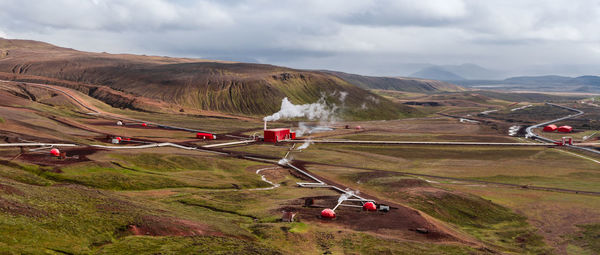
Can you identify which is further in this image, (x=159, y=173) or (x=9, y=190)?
(x=159, y=173)

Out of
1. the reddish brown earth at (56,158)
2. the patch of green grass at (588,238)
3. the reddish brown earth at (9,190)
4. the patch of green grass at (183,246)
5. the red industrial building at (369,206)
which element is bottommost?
the patch of green grass at (588,238)

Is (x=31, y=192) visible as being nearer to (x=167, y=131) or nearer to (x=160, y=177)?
(x=160, y=177)

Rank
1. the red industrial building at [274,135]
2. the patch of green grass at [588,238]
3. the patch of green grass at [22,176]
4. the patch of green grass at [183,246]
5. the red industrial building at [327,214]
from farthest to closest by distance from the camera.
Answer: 1. the red industrial building at [274,135]
2. the patch of green grass at [22,176]
3. the red industrial building at [327,214]
4. the patch of green grass at [588,238]
5. the patch of green grass at [183,246]

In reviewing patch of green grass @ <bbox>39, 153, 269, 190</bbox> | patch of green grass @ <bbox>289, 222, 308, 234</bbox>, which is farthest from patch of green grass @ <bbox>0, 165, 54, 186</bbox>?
patch of green grass @ <bbox>289, 222, 308, 234</bbox>

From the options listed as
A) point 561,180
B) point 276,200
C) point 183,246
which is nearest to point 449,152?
point 561,180

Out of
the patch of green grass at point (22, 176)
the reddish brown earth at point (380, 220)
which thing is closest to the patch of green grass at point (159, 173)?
the patch of green grass at point (22, 176)

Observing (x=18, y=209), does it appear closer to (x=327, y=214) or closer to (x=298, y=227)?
(x=298, y=227)

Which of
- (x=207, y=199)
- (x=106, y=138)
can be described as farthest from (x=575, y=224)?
(x=106, y=138)

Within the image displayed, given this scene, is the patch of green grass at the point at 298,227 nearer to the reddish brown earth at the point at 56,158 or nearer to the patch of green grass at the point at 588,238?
the patch of green grass at the point at 588,238

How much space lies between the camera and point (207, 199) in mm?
59312

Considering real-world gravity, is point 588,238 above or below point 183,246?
below

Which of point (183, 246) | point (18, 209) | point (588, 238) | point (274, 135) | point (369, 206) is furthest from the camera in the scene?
point (274, 135)

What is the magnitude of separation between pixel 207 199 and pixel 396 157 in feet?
232

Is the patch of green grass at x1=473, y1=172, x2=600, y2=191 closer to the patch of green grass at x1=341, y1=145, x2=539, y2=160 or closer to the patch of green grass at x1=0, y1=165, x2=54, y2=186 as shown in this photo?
the patch of green grass at x1=341, y1=145, x2=539, y2=160
